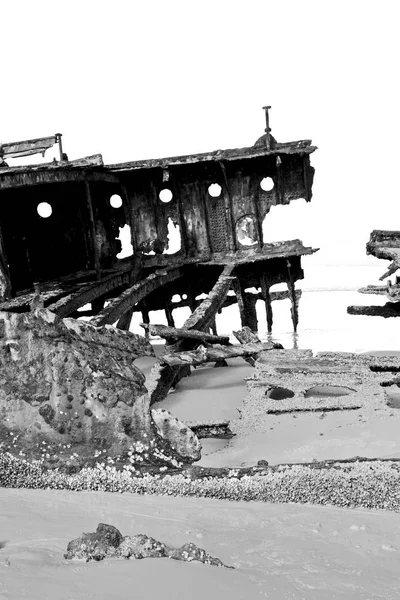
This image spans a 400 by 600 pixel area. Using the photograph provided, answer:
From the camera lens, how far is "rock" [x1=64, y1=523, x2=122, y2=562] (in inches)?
94.7

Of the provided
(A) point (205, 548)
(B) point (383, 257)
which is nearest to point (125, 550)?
(A) point (205, 548)

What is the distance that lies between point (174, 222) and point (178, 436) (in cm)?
1174

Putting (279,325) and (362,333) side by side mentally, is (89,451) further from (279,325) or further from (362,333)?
(279,325)

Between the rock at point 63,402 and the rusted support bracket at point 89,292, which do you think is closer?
the rock at point 63,402

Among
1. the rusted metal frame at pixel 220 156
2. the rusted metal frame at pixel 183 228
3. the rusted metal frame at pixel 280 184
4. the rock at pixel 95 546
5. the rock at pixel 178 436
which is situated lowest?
the rock at pixel 178 436

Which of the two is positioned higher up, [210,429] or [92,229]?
[92,229]

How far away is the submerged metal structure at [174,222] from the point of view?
1385cm

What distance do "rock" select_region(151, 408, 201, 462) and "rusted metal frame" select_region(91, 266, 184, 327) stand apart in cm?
364

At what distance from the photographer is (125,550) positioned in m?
2.46

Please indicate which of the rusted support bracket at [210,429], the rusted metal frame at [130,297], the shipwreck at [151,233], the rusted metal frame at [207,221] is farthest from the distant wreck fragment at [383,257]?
the rusted support bracket at [210,429]

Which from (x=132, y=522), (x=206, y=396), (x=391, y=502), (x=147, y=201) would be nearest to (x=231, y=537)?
Answer: (x=132, y=522)

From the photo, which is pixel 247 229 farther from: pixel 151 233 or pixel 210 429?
pixel 210 429

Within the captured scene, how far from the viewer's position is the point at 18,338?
3.80 meters

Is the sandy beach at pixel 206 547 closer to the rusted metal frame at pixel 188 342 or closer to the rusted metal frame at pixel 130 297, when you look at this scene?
the rusted metal frame at pixel 188 342
